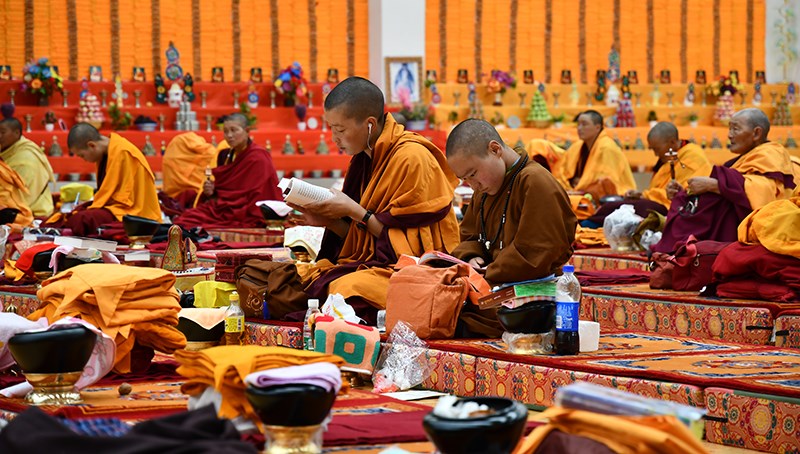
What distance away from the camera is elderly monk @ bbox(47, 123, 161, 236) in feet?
34.1

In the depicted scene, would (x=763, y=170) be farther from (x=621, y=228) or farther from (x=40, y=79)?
(x=40, y=79)

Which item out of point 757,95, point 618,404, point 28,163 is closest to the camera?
point 618,404

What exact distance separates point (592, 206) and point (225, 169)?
328 cm

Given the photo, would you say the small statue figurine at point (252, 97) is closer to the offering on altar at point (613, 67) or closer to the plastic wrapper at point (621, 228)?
the offering on altar at point (613, 67)

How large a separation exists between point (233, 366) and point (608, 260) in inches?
240

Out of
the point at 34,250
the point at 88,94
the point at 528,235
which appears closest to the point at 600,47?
the point at 88,94

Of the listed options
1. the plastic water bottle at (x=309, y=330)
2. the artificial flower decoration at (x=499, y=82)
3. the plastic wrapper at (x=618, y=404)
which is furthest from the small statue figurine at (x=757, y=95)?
the plastic wrapper at (x=618, y=404)

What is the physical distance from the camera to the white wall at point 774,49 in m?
18.7

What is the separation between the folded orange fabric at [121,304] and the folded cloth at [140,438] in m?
1.67

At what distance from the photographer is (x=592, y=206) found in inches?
441

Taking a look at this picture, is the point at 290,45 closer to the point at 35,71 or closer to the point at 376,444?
the point at 35,71

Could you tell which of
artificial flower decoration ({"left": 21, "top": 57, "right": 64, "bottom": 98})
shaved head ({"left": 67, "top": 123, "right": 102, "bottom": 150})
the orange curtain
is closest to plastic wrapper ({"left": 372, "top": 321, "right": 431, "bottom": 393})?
shaved head ({"left": 67, "top": 123, "right": 102, "bottom": 150})

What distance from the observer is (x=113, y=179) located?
10.5 meters

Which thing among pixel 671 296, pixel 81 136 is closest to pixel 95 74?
pixel 81 136
